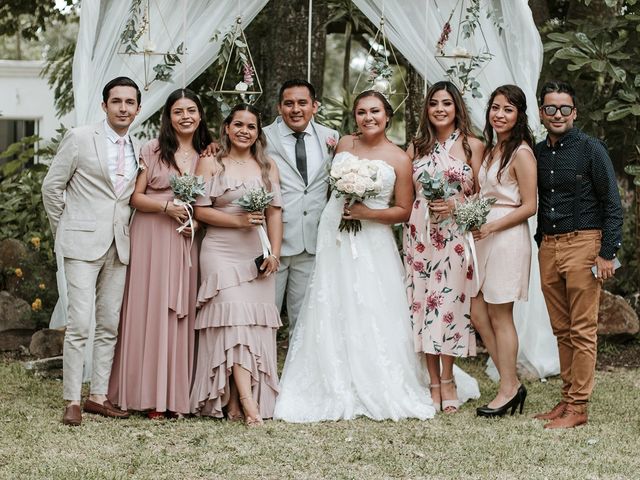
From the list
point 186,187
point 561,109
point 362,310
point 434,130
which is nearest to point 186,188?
point 186,187

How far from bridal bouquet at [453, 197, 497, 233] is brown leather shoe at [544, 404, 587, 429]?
3.58 feet

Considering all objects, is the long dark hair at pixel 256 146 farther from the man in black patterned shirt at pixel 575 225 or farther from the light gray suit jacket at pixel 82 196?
the man in black patterned shirt at pixel 575 225

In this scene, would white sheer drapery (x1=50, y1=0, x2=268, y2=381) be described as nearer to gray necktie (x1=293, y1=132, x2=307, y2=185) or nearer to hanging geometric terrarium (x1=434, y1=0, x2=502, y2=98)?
gray necktie (x1=293, y1=132, x2=307, y2=185)

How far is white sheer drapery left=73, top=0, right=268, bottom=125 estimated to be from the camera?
5684 millimetres

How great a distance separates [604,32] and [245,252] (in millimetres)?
3032

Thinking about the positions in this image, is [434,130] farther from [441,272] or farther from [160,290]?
[160,290]

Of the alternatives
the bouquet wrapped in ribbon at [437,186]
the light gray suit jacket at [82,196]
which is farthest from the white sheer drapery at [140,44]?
the bouquet wrapped in ribbon at [437,186]

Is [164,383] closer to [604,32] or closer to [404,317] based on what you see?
[404,317]

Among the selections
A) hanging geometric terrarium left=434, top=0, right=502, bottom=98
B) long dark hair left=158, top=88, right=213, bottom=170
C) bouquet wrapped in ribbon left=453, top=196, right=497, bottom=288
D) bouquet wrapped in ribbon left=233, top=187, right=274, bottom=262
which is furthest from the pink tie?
hanging geometric terrarium left=434, top=0, right=502, bottom=98

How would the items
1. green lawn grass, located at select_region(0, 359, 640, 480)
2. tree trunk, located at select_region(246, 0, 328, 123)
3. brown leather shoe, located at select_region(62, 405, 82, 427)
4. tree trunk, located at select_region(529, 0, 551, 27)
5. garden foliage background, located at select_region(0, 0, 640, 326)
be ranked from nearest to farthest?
green lawn grass, located at select_region(0, 359, 640, 480), brown leather shoe, located at select_region(62, 405, 82, 427), garden foliage background, located at select_region(0, 0, 640, 326), tree trunk, located at select_region(246, 0, 328, 123), tree trunk, located at select_region(529, 0, 551, 27)

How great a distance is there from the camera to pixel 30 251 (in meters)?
7.57

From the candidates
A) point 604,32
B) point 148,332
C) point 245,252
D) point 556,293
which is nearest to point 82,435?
point 148,332

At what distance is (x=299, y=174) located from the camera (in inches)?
208

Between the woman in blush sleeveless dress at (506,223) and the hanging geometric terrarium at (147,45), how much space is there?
6.60ft
